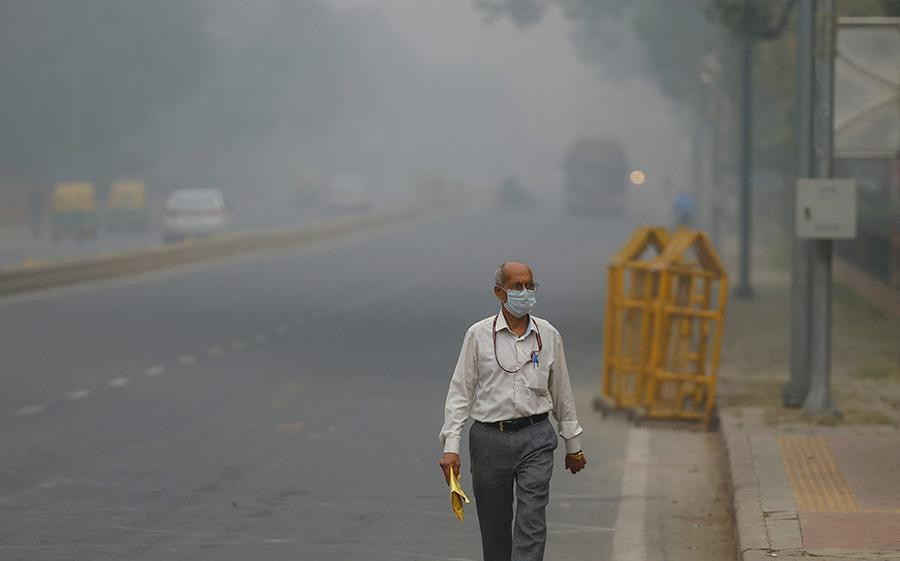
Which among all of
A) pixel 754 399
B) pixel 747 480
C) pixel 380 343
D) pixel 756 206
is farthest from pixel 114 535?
pixel 756 206

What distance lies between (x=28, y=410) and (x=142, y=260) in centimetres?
2168

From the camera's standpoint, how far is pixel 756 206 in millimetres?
65312

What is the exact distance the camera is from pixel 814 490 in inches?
420

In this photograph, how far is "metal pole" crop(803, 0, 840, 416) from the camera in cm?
1492

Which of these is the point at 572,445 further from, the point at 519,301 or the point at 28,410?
the point at 28,410

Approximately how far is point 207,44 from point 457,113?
4506 inches

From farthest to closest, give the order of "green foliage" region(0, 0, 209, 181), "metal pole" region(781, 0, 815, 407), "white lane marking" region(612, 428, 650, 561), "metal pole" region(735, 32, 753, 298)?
1. "green foliage" region(0, 0, 209, 181)
2. "metal pole" region(735, 32, 753, 298)
3. "metal pole" region(781, 0, 815, 407)
4. "white lane marking" region(612, 428, 650, 561)

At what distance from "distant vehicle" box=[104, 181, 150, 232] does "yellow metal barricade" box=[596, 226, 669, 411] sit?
46.0 metres

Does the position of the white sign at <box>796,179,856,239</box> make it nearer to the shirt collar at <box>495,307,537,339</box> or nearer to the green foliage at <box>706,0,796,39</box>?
the shirt collar at <box>495,307,537,339</box>

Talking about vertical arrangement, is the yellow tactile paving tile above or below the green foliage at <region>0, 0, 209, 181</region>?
below

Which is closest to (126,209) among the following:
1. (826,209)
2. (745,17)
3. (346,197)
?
(346,197)

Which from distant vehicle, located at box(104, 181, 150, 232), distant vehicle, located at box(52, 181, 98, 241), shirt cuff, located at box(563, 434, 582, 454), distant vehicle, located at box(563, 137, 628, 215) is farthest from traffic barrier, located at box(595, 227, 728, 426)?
distant vehicle, located at box(563, 137, 628, 215)

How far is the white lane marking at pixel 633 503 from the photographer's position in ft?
31.8

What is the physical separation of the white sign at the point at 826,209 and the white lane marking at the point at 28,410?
6.90m
